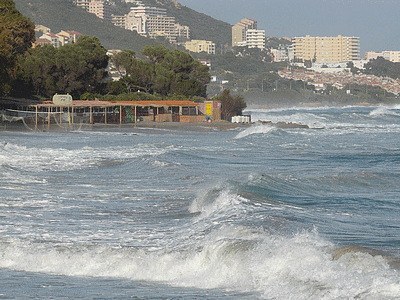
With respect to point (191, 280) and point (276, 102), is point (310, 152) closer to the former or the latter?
point (191, 280)

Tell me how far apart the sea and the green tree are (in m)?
26.5

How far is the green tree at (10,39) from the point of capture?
48969 millimetres

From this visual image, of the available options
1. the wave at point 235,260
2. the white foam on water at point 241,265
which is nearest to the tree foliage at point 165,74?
the wave at point 235,260

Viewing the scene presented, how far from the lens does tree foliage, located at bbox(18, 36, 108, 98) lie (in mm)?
60000

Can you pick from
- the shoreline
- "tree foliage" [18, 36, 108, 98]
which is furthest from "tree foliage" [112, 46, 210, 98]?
the shoreline

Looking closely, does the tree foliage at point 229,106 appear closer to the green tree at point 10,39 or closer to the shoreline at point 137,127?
the shoreline at point 137,127

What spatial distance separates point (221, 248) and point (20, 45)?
5105 centimetres

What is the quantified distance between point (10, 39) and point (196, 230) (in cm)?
4479

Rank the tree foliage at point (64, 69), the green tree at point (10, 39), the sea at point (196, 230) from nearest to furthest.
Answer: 1. the sea at point (196, 230)
2. the green tree at point (10, 39)
3. the tree foliage at point (64, 69)

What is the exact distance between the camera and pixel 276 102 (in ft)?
629

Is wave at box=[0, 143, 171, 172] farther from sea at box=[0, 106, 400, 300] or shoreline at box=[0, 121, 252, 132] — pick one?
shoreline at box=[0, 121, 252, 132]

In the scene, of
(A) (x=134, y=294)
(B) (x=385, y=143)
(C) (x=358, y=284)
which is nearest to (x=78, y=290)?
(A) (x=134, y=294)

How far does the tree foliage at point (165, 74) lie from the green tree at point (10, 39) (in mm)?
12122

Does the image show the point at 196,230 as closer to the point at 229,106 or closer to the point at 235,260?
the point at 235,260
